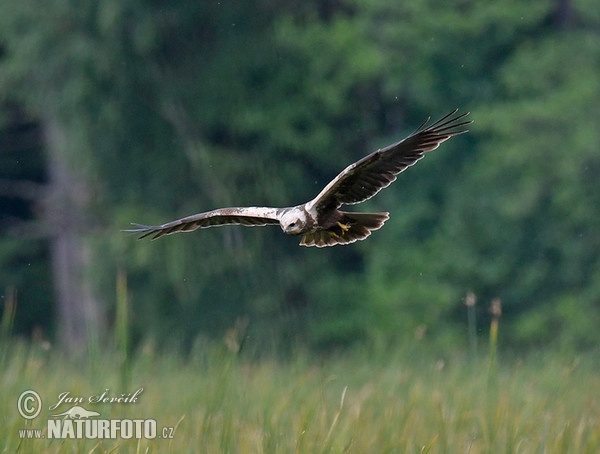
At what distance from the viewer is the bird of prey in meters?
5.98

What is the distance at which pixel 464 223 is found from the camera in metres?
17.1

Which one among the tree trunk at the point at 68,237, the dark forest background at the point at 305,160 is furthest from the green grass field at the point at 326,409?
the tree trunk at the point at 68,237

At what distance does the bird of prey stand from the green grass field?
684 mm

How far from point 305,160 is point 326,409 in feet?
40.0

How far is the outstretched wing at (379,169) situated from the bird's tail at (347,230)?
117 mm

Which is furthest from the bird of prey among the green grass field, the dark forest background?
the dark forest background

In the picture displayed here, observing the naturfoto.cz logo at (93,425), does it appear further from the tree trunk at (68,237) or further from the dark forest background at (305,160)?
the tree trunk at (68,237)

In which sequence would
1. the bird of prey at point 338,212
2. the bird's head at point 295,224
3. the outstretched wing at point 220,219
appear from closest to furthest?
the bird of prey at point 338,212 → the bird's head at point 295,224 → the outstretched wing at point 220,219

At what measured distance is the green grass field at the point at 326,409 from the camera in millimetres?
5273

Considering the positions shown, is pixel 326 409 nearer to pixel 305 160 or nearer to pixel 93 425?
pixel 93 425

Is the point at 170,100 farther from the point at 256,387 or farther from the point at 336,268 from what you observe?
the point at 256,387

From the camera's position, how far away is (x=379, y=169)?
6.25 metres

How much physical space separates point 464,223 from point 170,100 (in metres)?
4.14

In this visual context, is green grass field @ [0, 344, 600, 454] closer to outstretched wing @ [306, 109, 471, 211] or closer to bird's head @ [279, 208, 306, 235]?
bird's head @ [279, 208, 306, 235]
